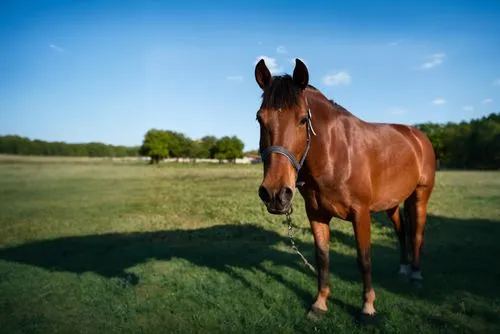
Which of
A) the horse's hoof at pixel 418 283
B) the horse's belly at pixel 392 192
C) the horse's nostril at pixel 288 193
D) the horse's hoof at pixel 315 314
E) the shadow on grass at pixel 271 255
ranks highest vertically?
the horse's nostril at pixel 288 193

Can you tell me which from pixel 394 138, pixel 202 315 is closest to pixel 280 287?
pixel 202 315

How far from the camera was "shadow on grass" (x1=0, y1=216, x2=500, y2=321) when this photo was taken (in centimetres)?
622

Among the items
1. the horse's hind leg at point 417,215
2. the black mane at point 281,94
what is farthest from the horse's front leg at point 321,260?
the horse's hind leg at point 417,215

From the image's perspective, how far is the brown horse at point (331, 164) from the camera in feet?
11.8

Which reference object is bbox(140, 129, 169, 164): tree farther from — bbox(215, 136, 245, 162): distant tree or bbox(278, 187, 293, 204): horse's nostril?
bbox(278, 187, 293, 204): horse's nostril

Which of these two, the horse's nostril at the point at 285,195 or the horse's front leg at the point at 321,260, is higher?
the horse's nostril at the point at 285,195

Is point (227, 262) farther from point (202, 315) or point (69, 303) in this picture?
point (69, 303)

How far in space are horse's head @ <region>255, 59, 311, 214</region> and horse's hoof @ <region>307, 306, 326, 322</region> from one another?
7.32 feet

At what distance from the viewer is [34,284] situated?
6.47m

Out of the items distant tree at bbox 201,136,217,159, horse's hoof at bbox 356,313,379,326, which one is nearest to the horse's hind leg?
horse's hoof at bbox 356,313,379,326

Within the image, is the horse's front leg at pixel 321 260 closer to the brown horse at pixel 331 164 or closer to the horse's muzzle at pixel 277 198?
the brown horse at pixel 331 164

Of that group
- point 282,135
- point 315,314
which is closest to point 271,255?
point 315,314

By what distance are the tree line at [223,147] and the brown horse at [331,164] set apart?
85326 millimetres

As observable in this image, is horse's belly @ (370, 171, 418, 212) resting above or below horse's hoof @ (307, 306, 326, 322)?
above
